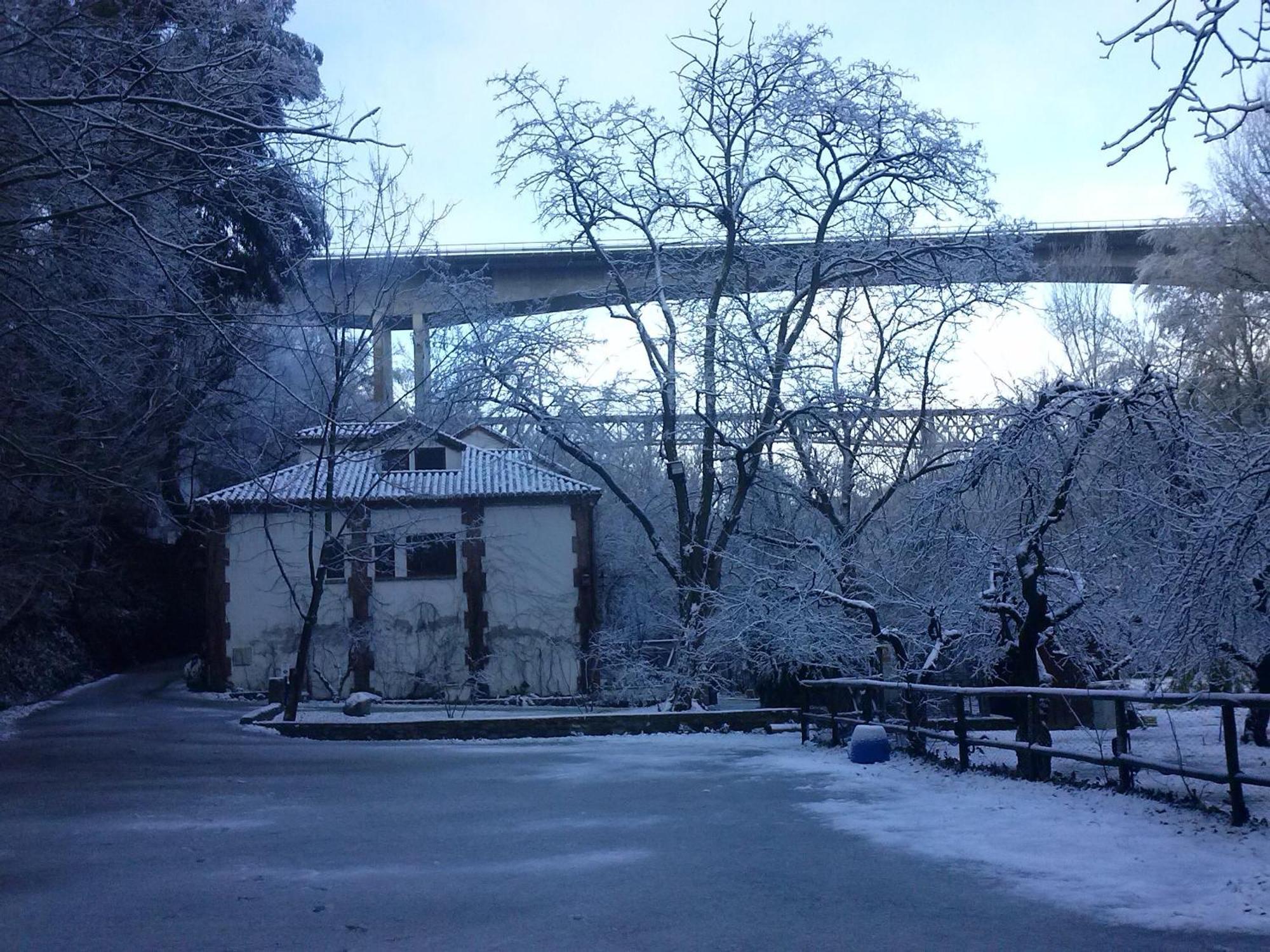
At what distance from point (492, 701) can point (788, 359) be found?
13321mm

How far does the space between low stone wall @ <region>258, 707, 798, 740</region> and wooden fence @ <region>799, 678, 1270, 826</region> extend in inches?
120

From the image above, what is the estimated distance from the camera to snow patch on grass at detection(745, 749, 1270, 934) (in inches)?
244

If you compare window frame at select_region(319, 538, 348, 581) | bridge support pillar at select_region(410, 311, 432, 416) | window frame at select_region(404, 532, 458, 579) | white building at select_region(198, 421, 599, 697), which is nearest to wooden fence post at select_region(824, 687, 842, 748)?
window frame at select_region(319, 538, 348, 581)

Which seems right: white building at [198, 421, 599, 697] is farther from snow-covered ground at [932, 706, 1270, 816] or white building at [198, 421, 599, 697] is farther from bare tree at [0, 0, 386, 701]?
snow-covered ground at [932, 706, 1270, 816]

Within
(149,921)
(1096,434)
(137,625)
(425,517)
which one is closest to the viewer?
(149,921)

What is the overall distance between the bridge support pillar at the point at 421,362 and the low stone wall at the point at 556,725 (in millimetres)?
6904

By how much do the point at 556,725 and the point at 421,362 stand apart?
548 inches

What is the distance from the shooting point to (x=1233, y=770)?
7.97m

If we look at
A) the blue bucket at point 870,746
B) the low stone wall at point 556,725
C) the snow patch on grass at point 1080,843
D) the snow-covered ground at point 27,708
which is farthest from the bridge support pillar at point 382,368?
the snow patch on grass at point 1080,843

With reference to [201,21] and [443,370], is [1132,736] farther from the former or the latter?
[443,370]

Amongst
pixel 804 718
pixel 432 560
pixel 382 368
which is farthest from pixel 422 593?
pixel 804 718

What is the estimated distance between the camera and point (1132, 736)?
619 inches

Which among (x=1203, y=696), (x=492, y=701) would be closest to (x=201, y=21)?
(x=1203, y=696)

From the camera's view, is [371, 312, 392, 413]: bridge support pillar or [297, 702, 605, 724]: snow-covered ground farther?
[371, 312, 392, 413]: bridge support pillar
